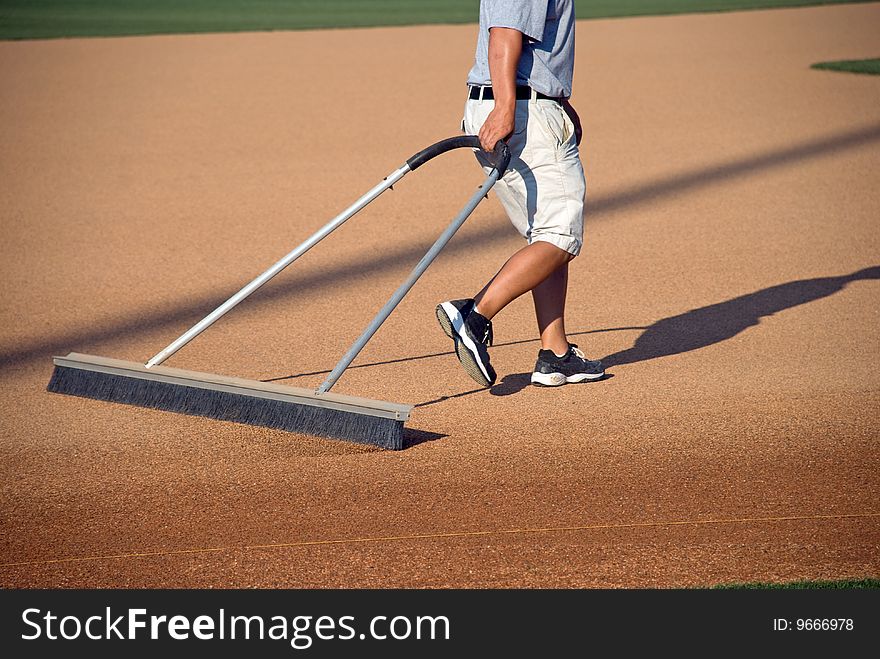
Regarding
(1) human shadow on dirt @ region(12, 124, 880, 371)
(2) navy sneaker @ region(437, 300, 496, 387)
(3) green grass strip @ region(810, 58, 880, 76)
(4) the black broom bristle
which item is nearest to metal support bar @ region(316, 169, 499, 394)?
(4) the black broom bristle

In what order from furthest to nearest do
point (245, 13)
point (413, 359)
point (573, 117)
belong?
point (245, 13), point (413, 359), point (573, 117)

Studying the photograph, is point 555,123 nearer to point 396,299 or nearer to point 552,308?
point 552,308

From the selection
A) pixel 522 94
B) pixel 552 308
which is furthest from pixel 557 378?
pixel 522 94

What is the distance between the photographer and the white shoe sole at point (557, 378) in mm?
4742

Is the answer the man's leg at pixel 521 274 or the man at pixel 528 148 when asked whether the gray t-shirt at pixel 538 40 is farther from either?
the man's leg at pixel 521 274

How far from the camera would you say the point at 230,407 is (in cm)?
429

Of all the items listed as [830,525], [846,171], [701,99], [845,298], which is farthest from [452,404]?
[701,99]

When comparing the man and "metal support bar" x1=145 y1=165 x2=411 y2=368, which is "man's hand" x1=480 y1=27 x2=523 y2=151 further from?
"metal support bar" x1=145 y1=165 x2=411 y2=368

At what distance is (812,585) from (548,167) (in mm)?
1886

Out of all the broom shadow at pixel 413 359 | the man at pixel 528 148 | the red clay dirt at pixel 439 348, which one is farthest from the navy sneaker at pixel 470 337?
the broom shadow at pixel 413 359

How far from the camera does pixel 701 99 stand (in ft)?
39.4

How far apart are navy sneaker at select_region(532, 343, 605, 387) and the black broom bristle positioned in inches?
35.5

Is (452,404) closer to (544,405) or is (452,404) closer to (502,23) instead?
(544,405)

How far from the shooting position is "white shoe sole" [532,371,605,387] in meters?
4.74
